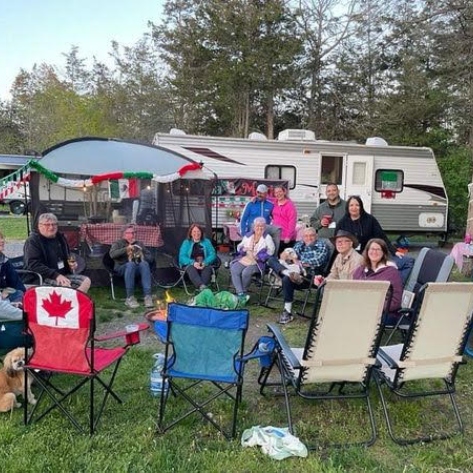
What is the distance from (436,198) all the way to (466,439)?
8.64 metres

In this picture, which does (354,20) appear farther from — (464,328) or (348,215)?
(464,328)

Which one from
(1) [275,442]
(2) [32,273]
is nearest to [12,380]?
(1) [275,442]

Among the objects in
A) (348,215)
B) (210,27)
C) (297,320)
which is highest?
(210,27)

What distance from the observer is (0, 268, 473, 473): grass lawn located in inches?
80.1

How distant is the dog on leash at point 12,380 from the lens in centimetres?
250

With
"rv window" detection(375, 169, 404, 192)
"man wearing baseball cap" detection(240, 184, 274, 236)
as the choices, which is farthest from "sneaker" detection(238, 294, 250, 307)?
"rv window" detection(375, 169, 404, 192)

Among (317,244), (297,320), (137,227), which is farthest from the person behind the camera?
(137,227)

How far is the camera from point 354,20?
56.3ft

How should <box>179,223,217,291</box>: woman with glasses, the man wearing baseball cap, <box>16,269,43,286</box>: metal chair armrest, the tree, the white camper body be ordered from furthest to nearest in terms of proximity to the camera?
1. the tree
2. the white camper body
3. the man wearing baseball cap
4. <box>179,223,217,291</box>: woman with glasses
5. <box>16,269,43,286</box>: metal chair armrest

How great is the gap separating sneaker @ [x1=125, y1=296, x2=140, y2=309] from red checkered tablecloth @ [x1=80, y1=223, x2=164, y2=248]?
83cm

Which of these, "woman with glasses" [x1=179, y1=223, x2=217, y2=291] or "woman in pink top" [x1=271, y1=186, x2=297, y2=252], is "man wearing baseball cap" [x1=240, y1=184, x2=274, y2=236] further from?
"woman with glasses" [x1=179, y1=223, x2=217, y2=291]

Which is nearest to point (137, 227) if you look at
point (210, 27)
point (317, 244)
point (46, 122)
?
point (317, 244)

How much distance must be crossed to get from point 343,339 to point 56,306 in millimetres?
1473

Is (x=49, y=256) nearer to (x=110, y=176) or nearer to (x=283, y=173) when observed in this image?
(x=110, y=176)
